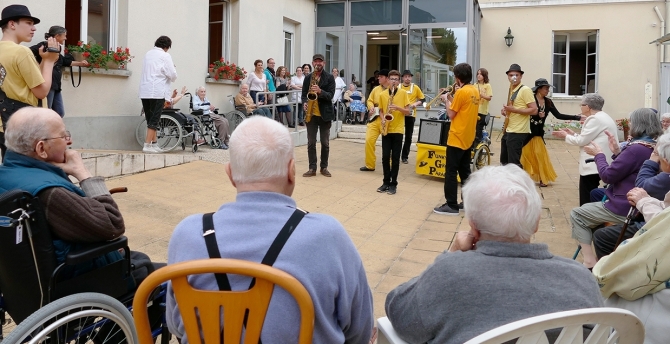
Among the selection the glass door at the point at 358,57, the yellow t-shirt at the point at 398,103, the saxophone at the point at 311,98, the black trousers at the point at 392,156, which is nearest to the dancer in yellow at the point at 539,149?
the yellow t-shirt at the point at 398,103

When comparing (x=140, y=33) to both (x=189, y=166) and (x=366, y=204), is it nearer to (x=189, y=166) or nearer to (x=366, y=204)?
(x=189, y=166)

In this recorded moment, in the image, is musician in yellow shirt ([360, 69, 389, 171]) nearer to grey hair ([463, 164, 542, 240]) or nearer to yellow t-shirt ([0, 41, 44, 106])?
yellow t-shirt ([0, 41, 44, 106])

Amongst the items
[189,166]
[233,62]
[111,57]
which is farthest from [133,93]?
[233,62]

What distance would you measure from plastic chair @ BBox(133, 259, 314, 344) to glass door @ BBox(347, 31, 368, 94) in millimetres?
15298

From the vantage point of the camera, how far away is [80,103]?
8430mm

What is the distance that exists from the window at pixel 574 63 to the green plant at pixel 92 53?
12.7m

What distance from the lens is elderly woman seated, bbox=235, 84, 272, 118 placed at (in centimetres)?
1155

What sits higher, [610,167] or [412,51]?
[412,51]

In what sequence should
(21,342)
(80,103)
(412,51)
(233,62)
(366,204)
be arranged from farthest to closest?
1. (412,51)
2. (233,62)
3. (80,103)
4. (366,204)
5. (21,342)

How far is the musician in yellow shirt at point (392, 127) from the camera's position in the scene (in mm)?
7945

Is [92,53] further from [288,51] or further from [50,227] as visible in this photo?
[288,51]

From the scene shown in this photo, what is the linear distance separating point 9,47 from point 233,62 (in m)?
7.97

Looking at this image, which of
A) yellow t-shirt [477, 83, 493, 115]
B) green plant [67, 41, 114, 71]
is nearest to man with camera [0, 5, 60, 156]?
green plant [67, 41, 114, 71]

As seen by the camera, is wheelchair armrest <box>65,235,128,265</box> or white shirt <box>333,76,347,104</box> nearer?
wheelchair armrest <box>65,235,128,265</box>
